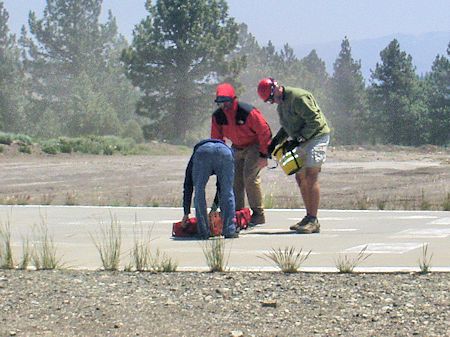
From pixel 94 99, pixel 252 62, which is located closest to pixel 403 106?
pixel 94 99

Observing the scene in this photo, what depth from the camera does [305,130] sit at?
13.0 metres

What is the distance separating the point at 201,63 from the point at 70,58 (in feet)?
137

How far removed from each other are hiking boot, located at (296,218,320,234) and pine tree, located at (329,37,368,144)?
74.7 m

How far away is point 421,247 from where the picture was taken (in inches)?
450

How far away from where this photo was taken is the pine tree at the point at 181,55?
228 feet

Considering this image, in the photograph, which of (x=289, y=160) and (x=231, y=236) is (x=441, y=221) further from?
(x=231, y=236)

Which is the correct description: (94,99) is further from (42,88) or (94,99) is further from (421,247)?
(421,247)

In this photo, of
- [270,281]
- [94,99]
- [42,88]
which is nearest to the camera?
[270,281]

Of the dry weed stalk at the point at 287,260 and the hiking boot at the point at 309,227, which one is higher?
the hiking boot at the point at 309,227

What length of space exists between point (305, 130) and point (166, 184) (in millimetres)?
16952

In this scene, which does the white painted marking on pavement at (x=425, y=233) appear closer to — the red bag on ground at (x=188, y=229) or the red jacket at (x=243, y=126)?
the red jacket at (x=243, y=126)

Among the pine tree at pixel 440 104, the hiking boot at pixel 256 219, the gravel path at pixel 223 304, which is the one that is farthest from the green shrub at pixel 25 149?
the pine tree at pixel 440 104

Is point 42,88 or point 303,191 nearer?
point 303,191

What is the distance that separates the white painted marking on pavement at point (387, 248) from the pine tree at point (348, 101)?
75941mm
